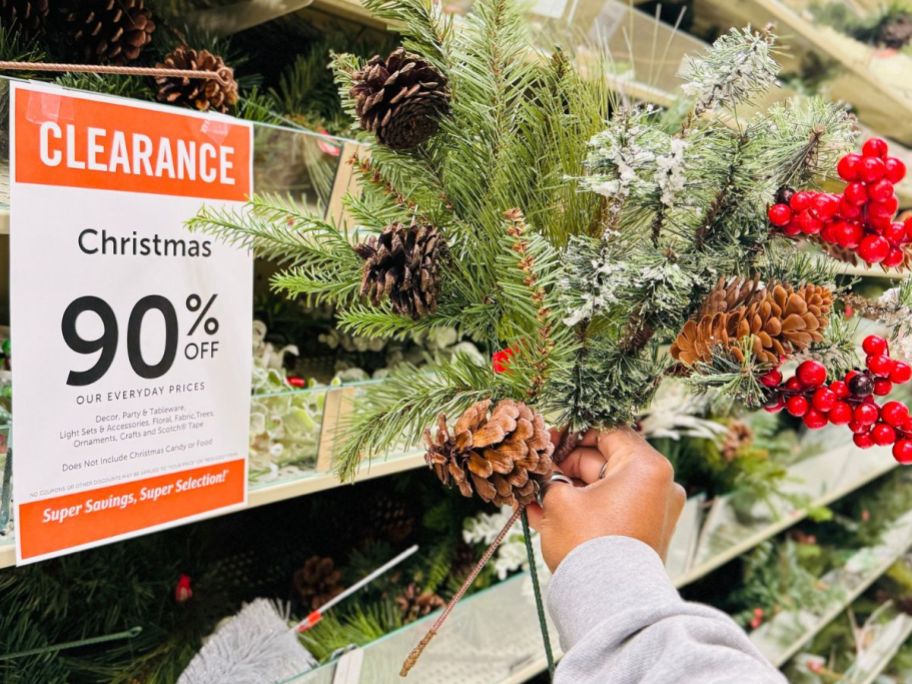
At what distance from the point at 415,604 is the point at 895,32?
6.75ft

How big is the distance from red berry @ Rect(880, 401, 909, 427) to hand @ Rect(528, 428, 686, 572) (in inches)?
6.4

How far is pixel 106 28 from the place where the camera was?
76cm

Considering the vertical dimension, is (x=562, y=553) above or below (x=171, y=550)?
above

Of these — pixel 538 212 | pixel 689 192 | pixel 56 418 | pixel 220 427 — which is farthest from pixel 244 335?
pixel 689 192

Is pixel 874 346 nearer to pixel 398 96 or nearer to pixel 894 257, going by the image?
pixel 894 257

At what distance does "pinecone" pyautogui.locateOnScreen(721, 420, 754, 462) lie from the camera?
1749 millimetres

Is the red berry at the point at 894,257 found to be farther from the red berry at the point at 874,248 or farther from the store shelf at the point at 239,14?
the store shelf at the point at 239,14

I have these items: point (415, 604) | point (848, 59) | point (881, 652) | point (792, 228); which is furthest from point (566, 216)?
point (881, 652)

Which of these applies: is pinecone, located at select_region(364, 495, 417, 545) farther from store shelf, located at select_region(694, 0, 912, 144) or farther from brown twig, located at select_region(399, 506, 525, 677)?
store shelf, located at select_region(694, 0, 912, 144)

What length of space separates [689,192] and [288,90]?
717 mm

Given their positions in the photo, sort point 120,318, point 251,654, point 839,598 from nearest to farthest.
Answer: point 120,318 < point 251,654 < point 839,598

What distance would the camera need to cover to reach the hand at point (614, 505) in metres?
0.56

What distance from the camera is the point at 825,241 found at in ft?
1.75

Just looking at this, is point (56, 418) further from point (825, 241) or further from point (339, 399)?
point (825, 241)
